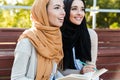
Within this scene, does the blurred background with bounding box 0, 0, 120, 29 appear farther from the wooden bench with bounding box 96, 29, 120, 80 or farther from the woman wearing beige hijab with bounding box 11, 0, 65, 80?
the woman wearing beige hijab with bounding box 11, 0, 65, 80

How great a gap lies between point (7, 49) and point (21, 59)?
67cm

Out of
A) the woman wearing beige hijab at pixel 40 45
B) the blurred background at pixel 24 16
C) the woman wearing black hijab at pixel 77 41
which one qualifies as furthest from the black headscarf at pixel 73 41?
the blurred background at pixel 24 16

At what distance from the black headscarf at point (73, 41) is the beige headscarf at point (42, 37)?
0.40m

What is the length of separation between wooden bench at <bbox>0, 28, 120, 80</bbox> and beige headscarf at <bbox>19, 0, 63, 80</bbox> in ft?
1.43

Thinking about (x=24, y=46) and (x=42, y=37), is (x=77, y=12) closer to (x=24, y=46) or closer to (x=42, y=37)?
(x=42, y=37)

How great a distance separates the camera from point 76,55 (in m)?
3.65

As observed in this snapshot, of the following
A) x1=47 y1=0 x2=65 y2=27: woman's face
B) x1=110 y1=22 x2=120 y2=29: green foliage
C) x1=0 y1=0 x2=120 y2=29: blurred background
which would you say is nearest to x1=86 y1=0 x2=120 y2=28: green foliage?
x1=0 y1=0 x2=120 y2=29: blurred background

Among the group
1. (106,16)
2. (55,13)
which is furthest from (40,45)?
(106,16)

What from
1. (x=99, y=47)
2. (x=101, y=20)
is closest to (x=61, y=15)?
(x=99, y=47)

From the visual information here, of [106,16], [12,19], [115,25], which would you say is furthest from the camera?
[106,16]

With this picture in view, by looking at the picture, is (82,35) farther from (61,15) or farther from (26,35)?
(26,35)

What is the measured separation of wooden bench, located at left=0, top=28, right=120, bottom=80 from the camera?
11.3ft

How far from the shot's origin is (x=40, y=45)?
303cm

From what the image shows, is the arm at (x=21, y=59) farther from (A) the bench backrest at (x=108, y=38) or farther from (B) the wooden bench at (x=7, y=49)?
(A) the bench backrest at (x=108, y=38)
